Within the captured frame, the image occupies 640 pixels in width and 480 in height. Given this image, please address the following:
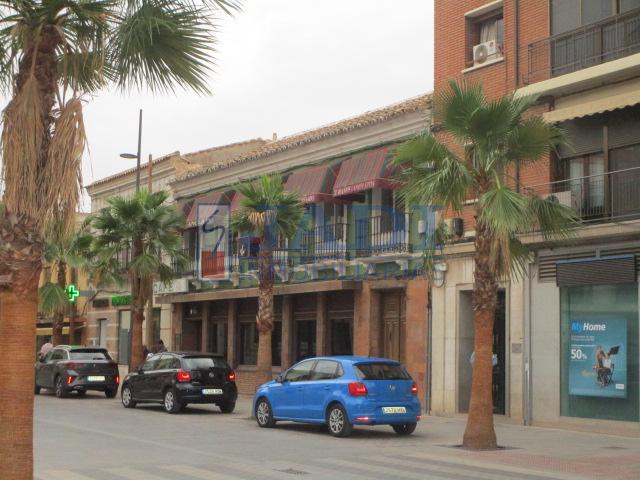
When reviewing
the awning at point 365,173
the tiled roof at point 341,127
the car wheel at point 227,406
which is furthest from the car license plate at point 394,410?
the tiled roof at point 341,127

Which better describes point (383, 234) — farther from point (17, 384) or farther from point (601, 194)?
point (17, 384)

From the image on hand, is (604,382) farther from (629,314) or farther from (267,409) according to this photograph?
(267,409)

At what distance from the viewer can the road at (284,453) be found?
13281 mm

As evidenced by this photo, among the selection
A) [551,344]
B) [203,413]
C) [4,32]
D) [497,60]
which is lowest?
[203,413]

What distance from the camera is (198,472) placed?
13188 millimetres

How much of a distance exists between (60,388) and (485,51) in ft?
54.8

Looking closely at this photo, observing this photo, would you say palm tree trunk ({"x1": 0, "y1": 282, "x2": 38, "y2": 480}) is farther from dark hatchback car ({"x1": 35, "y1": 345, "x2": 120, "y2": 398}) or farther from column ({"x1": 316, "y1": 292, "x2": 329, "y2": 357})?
dark hatchback car ({"x1": 35, "y1": 345, "x2": 120, "y2": 398})

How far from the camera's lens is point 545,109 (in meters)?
21.8

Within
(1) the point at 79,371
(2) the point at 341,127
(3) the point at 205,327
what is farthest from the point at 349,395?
(3) the point at 205,327

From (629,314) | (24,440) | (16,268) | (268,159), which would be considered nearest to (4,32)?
(16,268)

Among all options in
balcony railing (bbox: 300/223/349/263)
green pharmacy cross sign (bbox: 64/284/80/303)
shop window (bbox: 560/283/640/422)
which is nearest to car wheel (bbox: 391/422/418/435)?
shop window (bbox: 560/283/640/422)

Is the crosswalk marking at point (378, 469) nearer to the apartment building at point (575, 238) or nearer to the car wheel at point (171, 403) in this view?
the apartment building at point (575, 238)

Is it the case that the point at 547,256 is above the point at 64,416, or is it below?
above

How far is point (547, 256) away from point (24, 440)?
1529 centimetres
